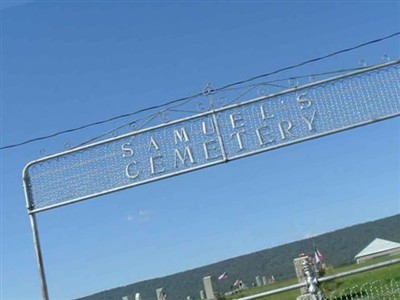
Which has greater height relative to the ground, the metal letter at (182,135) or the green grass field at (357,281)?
the metal letter at (182,135)

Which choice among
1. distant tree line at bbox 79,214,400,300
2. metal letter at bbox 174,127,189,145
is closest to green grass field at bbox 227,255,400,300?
metal letter at bbox 174,127,189,145

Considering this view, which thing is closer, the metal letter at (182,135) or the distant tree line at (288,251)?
the metal letter at (182,135)

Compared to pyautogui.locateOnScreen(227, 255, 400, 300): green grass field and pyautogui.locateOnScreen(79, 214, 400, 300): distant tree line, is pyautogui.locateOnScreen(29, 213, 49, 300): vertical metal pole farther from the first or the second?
pyautogui.locateOnScreen(79, 214, 400, 300): distant tree line

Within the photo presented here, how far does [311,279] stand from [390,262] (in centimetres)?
72

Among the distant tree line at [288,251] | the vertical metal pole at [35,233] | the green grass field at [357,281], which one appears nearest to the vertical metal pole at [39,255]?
the vertical metal pole at [35,233]

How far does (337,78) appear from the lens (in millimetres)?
6637

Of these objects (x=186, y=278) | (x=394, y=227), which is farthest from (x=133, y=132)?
(x=394, y=227)

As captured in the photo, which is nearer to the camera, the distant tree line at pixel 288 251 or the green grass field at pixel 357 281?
the green grass field at pixel 357 281

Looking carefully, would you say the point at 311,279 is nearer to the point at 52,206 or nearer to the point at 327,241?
the point at 52,206

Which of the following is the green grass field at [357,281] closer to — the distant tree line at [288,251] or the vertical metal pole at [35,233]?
the vertical metal pole at [35,233]

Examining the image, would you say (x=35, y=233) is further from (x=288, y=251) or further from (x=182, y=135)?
(x=288, y=251)

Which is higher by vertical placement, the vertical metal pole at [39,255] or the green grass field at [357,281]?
the vertical metal pole at [39,255]

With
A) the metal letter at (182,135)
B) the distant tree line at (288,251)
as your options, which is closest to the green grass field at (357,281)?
the metal letter at (182,135)

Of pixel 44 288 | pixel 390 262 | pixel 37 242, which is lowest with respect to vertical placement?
pixel 390 262
